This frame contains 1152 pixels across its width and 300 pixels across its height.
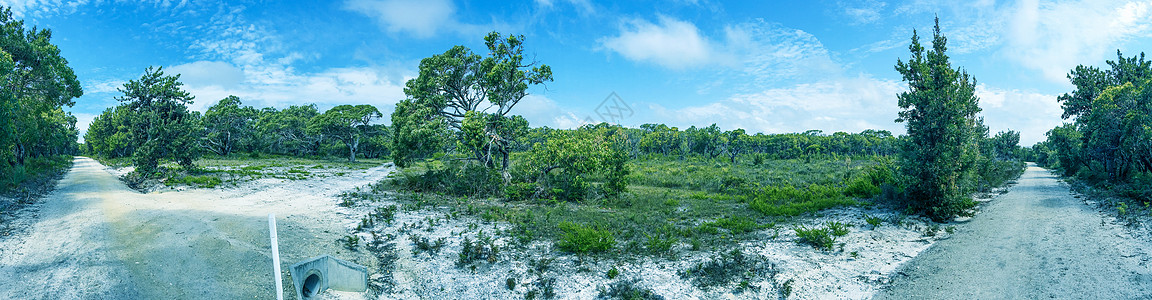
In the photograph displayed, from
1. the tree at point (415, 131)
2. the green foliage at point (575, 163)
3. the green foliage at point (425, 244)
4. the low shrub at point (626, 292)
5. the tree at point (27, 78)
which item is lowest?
the low shrub at point (626, 292)

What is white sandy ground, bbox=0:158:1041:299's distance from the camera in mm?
7543

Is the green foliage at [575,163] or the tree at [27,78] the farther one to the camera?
the green foliage at [575,163]

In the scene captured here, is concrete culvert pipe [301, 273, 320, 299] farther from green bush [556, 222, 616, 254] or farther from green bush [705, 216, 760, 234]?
green bush [705, 216, 760, 234]

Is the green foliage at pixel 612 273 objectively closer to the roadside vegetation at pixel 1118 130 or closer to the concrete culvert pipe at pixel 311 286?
the concrete culvert pipe at pixel 311 286

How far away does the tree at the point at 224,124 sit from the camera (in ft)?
159

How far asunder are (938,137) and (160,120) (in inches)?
1316

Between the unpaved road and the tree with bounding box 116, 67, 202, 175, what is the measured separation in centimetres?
2966

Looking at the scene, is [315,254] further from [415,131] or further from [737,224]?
[737,224]

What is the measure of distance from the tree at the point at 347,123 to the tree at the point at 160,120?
26.3m

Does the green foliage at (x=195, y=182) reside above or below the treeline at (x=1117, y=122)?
below

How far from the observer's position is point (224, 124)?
4959 centimetres

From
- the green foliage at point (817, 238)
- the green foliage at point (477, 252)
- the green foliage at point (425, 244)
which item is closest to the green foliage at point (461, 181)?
the green foliage at point (425, 244)

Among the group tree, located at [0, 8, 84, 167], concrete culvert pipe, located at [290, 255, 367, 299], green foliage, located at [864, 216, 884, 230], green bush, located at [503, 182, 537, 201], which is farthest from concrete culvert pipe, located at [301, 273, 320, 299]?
tree, located at [0, 8, 84, 167]

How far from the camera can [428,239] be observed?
11.0 meters
